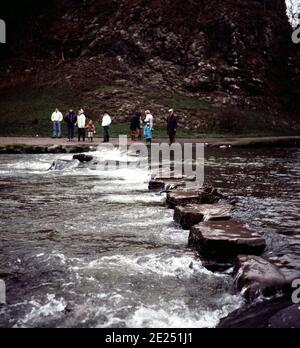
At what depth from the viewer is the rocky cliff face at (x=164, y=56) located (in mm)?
30578

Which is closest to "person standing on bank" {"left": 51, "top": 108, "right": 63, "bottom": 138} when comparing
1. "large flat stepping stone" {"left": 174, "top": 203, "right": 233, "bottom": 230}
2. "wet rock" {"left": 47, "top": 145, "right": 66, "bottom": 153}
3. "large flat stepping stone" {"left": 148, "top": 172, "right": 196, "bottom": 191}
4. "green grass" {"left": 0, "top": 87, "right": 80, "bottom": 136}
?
"green grass" {"left": 0, "top": 87, "right": 80, "bottom": 136}

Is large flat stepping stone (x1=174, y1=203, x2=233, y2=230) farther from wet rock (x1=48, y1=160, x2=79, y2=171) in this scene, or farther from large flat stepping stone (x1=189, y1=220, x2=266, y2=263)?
wet rock (x1=48, y1=160, x2=79, y2=171)

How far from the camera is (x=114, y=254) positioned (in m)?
5.58

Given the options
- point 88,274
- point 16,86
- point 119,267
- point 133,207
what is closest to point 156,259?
point 119,267

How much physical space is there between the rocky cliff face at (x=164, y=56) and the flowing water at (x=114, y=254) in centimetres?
2028

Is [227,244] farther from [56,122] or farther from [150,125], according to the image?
[56,122]

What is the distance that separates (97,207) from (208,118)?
21.0 meters

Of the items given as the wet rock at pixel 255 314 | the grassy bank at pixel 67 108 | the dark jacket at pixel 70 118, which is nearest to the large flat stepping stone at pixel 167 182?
the wet rock at pixel 255 314

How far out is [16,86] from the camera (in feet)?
102

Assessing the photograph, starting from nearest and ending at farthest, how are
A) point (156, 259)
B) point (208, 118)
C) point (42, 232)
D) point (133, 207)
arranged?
point (156, 259) < point (42, 232) < point (133, 207) < point (208, 118)

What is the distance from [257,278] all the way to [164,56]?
2988 centimetres

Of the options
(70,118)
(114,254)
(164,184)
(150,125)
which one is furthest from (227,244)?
(70,118)

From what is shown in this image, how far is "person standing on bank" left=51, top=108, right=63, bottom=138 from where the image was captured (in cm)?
2373
